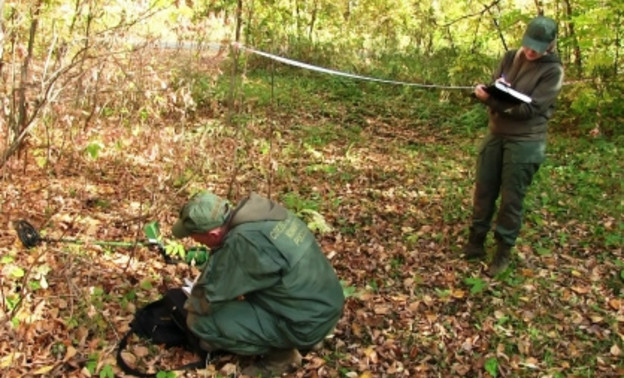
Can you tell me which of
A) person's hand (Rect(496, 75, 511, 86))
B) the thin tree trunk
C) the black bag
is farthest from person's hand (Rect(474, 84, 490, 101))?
the thin tree trunk

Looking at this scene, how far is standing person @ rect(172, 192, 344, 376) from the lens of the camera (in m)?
3.41

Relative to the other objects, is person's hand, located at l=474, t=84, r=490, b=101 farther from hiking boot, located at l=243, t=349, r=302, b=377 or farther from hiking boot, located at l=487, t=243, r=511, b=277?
hiking boot, located at l=243, t=349, r=302, b=377

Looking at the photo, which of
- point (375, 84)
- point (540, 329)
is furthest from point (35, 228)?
point (375, 84)

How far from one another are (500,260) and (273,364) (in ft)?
7.66

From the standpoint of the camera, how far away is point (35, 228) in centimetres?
462

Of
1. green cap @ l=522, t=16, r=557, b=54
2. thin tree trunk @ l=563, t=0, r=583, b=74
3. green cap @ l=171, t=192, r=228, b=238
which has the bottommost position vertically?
green cap @ l=171, t=192, r=228, b=238

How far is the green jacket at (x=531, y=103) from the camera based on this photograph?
4352mm

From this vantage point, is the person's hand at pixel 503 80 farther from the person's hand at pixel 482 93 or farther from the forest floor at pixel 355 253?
the forest floor at pixel 355 253

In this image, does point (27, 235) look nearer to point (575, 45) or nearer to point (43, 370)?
point (43, 370)

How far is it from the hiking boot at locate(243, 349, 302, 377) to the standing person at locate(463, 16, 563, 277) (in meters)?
2.14

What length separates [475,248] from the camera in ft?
17.1

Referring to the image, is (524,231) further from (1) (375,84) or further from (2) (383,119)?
(1) (375,84)

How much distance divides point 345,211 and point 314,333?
2.60 m

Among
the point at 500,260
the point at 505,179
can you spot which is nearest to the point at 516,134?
the point at 505,179
